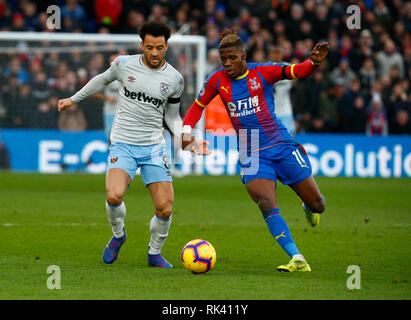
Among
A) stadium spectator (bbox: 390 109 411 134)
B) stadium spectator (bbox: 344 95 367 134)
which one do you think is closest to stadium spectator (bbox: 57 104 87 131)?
stadium spectator (bbox: 344 95 367 134)

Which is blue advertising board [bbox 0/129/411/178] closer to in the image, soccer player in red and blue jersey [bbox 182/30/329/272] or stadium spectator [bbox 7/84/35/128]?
stadium spectator [bbox 7/84/35/128]

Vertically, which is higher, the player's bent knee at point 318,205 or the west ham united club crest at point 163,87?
the west ham united club crest at point 163,87

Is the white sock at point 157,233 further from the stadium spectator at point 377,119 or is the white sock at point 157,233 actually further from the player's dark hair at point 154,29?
the stadium spectator at point 377,119

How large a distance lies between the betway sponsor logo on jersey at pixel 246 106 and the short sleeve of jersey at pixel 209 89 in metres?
0.24

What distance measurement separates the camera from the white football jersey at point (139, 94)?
313 inches

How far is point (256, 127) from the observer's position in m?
7.90

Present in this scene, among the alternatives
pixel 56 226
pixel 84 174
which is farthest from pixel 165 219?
pixel 84 174

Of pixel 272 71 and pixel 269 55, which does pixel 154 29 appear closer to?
pixel 272 71

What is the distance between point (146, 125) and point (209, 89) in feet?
2.40

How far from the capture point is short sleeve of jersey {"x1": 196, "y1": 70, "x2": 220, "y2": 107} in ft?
26.0

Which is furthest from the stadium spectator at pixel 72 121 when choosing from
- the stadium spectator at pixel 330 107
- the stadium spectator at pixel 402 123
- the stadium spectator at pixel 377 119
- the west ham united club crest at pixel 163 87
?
the west ham united club crest at pixel 163 87

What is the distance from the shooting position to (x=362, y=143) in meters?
19.4
